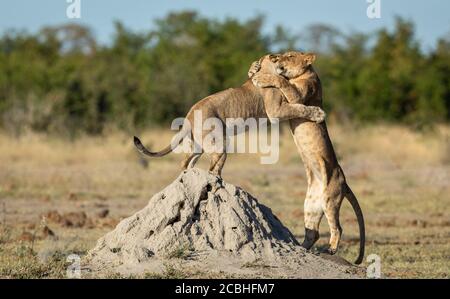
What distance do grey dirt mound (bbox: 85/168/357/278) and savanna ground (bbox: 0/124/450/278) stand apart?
340 millimetres

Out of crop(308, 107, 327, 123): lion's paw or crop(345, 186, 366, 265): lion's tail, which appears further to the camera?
crop(345, 186, 366, 265): lion's tail

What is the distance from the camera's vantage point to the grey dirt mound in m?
8.37

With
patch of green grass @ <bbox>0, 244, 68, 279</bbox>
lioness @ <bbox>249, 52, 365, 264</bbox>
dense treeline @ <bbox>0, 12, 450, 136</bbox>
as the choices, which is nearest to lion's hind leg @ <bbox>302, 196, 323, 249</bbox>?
lioness @ <bbox>249, 52, 365, 264</bbox>

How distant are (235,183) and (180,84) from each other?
12196 mm

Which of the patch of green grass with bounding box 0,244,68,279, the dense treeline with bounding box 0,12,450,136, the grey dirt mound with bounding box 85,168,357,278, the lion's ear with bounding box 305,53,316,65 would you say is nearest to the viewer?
the grey dirt mound with bounding box 85,168,357,278

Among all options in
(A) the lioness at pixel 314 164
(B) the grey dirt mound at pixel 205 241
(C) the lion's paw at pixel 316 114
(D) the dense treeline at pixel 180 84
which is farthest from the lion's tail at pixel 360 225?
(D) the dense treeline at pixel 180 84

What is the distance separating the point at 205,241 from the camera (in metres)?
8.64

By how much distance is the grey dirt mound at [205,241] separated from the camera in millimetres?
8367

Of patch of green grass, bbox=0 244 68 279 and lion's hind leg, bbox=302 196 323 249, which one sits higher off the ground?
lion's hind leg, bbox=302 196 323 249

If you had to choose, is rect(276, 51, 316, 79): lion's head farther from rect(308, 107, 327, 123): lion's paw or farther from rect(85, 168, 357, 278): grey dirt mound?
rect(85, 168, 357, 278): grey dirt mound

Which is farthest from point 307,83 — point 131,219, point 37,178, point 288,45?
point 288,45

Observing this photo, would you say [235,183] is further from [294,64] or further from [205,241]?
[205,241]

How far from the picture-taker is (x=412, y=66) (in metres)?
34.7
